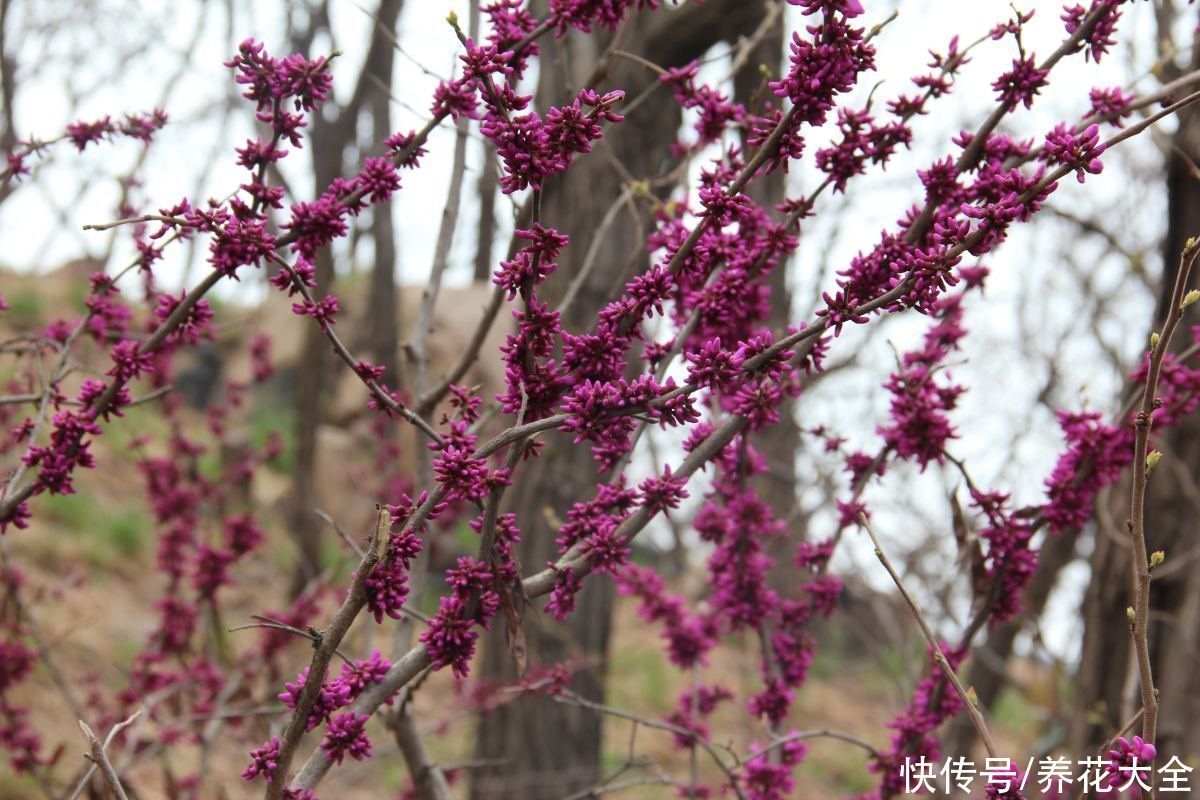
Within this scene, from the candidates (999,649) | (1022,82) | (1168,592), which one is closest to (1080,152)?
(1022,82)

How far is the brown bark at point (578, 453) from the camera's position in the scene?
13.6ft

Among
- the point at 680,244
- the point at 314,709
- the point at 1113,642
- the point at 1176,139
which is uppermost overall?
the point at 1176,139

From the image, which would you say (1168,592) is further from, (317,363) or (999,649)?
(317,363)

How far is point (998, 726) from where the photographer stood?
12.1 metres

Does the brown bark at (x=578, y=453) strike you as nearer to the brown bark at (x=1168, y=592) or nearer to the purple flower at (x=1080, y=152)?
the brown bark at (x=1168, y=592)

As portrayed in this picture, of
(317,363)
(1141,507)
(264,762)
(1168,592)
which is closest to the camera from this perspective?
(1141,507)

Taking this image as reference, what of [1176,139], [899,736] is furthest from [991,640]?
[899,736]

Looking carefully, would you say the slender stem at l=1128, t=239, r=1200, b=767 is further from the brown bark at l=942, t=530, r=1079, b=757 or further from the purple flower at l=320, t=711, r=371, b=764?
the brown bark at l=942, t=530, r=1079, b=757

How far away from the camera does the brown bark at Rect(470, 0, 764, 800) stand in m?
4.16

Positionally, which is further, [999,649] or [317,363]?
[317,363]

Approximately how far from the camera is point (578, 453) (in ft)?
14.7

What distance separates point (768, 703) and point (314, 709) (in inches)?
47.8

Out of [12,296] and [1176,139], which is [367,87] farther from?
[1176,139]

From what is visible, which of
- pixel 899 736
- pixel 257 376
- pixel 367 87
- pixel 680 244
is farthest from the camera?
pixel 367 87
